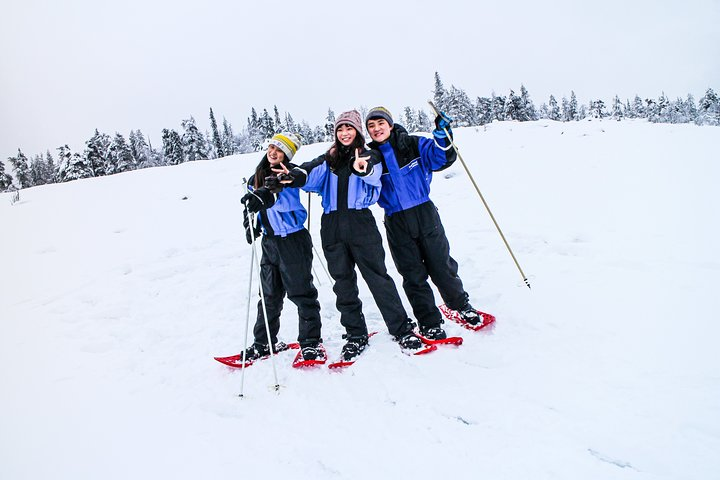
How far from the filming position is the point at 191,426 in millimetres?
3141

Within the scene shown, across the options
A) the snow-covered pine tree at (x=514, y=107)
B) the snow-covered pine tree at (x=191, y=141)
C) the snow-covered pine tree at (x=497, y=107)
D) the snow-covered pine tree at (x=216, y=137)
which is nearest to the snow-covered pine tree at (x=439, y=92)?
the snow-covered pine tree at (x=514, y=107)

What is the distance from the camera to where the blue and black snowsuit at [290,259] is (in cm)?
391

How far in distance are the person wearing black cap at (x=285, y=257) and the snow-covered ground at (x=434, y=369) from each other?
32 cm

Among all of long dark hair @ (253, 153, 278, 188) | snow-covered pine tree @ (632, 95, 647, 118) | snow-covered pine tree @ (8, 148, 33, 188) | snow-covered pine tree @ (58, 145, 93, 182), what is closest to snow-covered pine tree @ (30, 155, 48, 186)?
snow-covered pine tree @ (8, 148, 33, 188)

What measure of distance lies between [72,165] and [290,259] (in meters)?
42.2

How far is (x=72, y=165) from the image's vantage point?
35.3 meters

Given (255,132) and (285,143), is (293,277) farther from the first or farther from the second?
(255,132)

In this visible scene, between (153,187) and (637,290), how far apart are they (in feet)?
45.6

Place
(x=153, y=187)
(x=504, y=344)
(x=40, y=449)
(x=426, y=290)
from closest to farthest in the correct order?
(x=40, y=449) → (x=504, y=344) → (x=426, y=290) → (x=153, y=187)

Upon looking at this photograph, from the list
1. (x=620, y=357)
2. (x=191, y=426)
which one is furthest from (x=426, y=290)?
(x=191, y=426)

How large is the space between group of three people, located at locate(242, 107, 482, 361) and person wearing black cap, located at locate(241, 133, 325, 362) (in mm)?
11

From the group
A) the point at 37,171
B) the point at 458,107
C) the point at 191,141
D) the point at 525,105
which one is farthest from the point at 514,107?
the point at 37,171

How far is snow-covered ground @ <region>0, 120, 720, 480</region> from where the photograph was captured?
2.46m

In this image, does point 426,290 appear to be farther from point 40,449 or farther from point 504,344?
point 40,449
